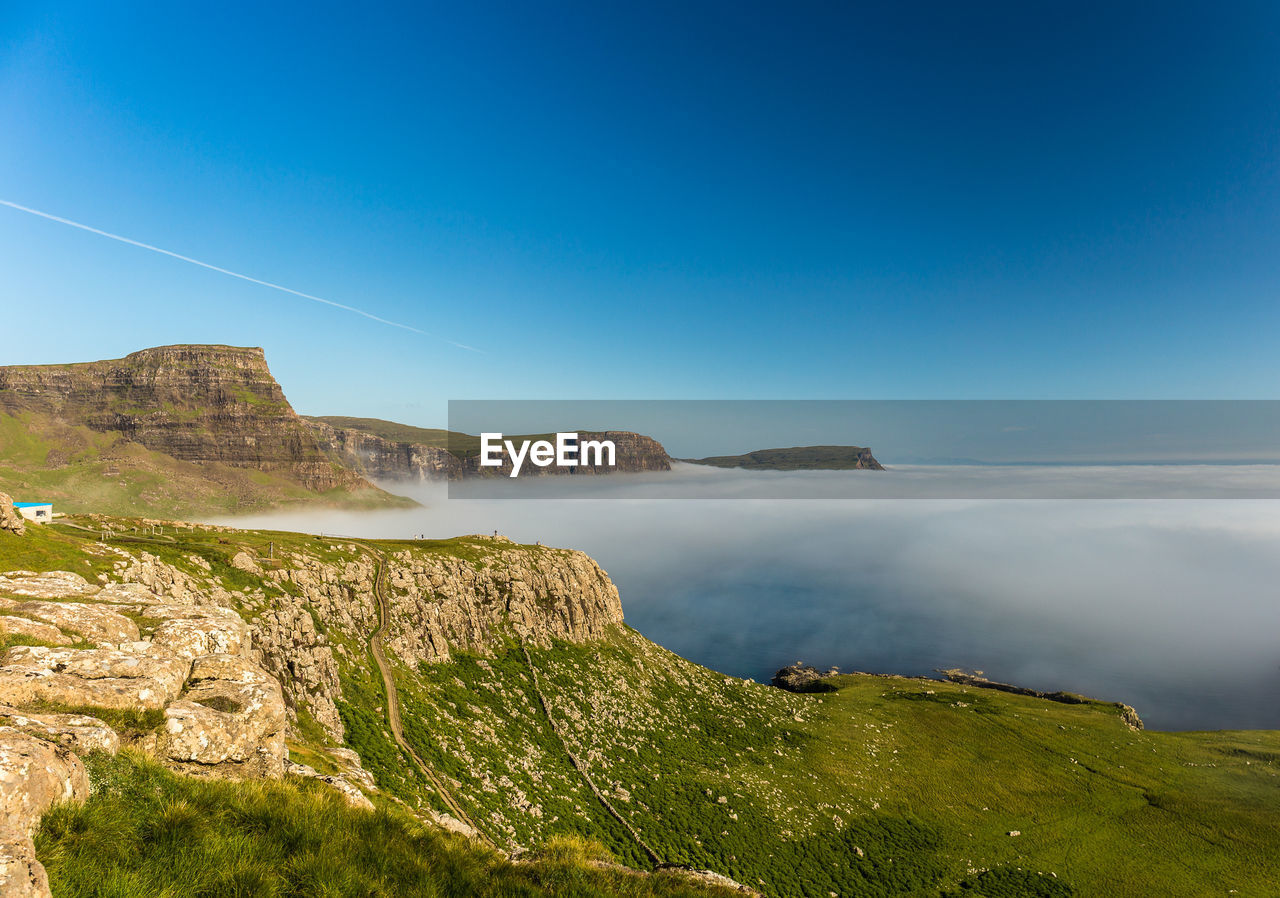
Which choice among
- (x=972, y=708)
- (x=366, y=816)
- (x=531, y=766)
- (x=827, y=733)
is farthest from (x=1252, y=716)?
(x=366, y=816)

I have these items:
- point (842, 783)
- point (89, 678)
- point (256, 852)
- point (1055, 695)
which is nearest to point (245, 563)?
point (89, 678)

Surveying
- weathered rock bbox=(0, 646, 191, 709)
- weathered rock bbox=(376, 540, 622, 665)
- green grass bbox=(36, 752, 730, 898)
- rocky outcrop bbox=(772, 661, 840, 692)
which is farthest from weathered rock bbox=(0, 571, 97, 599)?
rocky outcrop bbox=(772, 661, 840, 692)

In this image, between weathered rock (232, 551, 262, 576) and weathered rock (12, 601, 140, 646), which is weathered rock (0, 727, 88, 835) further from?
weathered rock (232, 551, 262, 576)

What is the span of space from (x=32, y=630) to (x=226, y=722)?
25.0ft

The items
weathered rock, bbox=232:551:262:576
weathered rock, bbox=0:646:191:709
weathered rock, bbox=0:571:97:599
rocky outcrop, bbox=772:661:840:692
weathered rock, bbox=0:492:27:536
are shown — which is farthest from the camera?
rocky outcrop, bbox=772:661:840:692

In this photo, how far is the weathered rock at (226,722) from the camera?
12.0 metres

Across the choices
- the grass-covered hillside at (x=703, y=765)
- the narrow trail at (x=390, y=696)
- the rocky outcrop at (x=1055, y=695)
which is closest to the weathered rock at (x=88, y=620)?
the grass-covered hillside at (x=703, y=765)

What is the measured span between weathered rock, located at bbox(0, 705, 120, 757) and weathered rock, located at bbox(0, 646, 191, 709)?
1.45m

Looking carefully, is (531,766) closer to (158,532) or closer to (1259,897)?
(158,532)

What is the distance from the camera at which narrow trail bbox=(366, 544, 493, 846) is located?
4159 cm

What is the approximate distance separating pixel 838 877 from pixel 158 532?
298 ft

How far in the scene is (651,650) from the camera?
100188 mm

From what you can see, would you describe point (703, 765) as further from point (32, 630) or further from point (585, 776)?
point (32, 630)

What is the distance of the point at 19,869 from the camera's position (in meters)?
5.64
